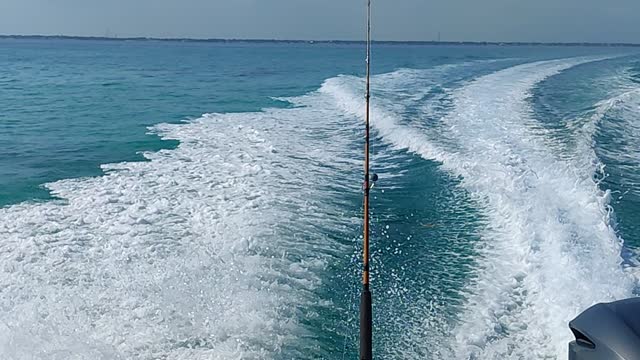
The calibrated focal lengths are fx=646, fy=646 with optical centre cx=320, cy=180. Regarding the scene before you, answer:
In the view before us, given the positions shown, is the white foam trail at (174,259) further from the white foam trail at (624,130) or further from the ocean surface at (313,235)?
the white foam trail at (624,130)

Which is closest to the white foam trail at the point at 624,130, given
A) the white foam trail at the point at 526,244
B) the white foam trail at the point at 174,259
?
the white foam trail at the point at 526,244

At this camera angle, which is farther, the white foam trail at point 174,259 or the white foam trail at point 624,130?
the white foam trail at point 624,130

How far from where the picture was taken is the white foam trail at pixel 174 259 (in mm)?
4023

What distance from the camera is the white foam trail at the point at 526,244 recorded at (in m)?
4.07

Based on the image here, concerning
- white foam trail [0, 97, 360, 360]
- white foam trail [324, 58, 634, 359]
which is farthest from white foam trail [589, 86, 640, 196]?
Answer: white foam trail [0, 97, 360, 360]

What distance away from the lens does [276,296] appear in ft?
15.1

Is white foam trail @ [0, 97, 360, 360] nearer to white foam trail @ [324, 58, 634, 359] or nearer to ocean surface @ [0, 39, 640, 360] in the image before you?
ocean surface @ [0, 39, 640, 360]

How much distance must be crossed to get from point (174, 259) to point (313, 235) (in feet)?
4.20

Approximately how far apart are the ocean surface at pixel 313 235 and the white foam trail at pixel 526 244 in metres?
0.02

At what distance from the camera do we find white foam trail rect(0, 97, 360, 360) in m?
4.02

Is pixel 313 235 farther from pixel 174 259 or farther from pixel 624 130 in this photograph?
pixel 624 130

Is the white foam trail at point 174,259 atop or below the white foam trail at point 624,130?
below

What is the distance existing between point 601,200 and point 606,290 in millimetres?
2152

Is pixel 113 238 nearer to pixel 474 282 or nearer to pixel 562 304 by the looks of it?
pixel 474 282
